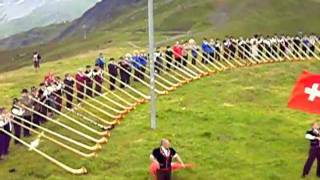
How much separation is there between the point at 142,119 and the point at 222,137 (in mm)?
5521

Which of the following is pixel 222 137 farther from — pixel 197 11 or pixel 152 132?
pixel 197 11

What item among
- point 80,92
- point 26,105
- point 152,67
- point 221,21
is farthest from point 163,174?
point 221,21

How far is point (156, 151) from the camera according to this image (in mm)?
24922

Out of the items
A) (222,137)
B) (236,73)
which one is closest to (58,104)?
(222,137)

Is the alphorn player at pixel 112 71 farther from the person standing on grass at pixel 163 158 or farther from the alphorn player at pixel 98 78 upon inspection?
the person standing on grass at pixel 163 158

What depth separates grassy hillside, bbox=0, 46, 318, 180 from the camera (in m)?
28.2

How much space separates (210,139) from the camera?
32.3 meters

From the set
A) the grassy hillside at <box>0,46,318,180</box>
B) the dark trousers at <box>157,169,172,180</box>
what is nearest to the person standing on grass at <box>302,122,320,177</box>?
the grassy hillside at <box>0,46,318,180</box>

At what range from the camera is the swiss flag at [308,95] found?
27.9 m

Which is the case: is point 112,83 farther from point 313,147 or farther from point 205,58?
point 313,147

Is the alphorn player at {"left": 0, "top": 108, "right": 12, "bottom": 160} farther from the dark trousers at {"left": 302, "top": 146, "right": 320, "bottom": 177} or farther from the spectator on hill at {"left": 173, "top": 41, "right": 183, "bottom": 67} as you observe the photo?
the spectator on hill at {"left": 173, "top": 41, "right": 183, "bottom": 67}

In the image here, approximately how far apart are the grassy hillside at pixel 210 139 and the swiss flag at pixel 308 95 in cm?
249

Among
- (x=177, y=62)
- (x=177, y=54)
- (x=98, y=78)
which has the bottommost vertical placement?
(x=98, y=78)

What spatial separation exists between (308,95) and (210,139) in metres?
6.03
